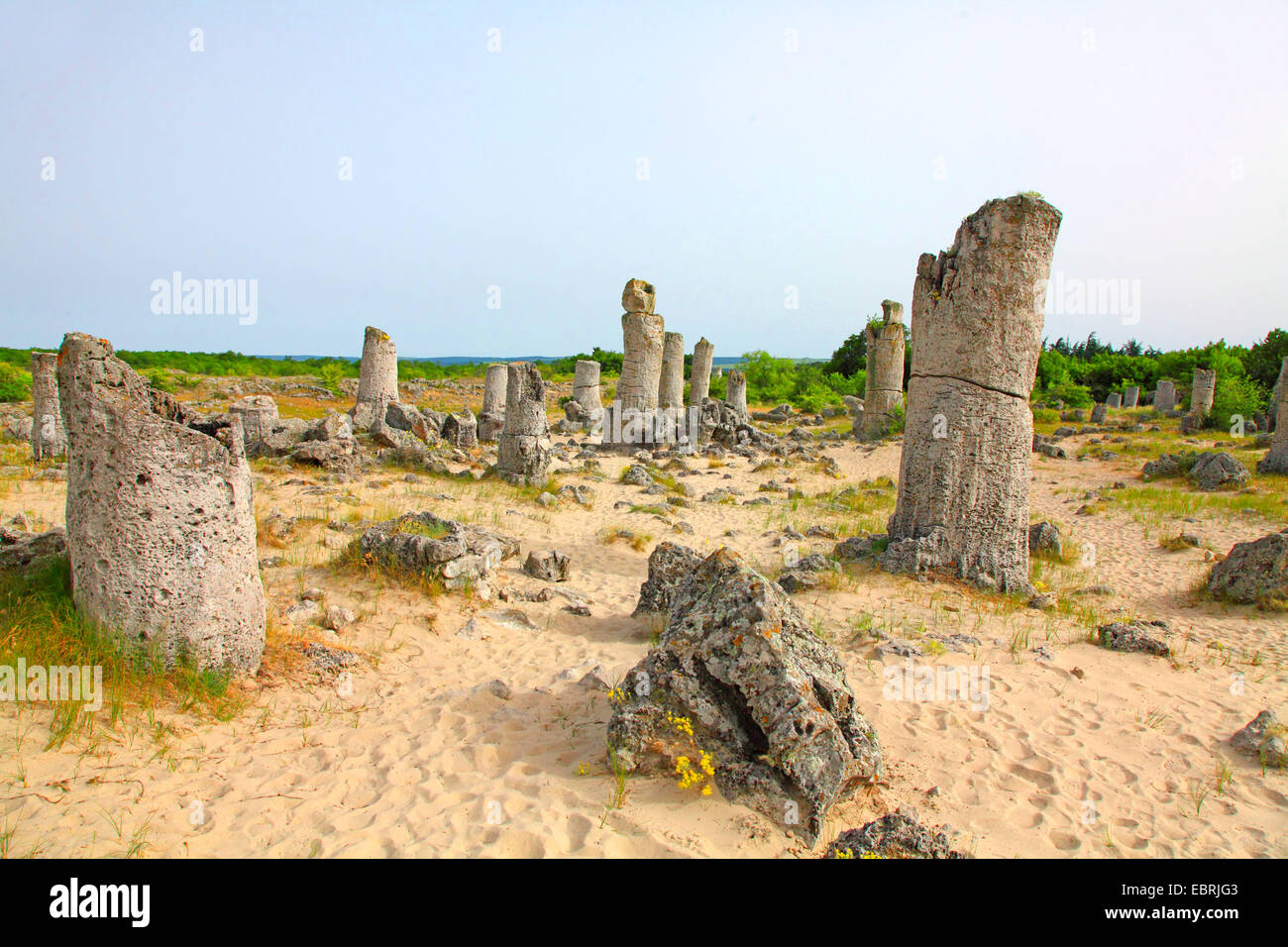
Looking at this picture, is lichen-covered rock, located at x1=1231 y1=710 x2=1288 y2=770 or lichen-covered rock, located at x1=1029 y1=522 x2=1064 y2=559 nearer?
lichen-covered rock, located at x1=1231 y1=710 x2=1288 y2=770

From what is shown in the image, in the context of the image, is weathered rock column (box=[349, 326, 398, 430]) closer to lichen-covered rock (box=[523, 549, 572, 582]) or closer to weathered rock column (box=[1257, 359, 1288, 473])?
lichen-covered rock (box=[523, 549, 572, 582])

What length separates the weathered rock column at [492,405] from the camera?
60.3 ft

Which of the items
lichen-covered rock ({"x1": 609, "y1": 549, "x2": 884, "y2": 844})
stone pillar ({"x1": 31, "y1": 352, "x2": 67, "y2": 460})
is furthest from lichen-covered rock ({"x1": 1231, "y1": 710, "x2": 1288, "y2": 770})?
stone pillar ({"x1": 31, "y1": 352, "x2": 67, "y2": 460})

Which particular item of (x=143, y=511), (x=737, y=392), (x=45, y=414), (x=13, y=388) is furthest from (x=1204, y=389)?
(x=13, y=388)

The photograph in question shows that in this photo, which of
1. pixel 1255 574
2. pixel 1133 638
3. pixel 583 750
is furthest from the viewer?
pixel 1255 574

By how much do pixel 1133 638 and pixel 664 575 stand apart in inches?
154

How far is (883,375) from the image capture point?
72.9 feet

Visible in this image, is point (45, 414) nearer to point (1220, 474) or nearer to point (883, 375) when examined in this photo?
point (883, 375)

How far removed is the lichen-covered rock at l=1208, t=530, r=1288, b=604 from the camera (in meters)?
6.73

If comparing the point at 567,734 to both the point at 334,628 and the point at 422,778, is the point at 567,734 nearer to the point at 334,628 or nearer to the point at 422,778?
the point at 422,778

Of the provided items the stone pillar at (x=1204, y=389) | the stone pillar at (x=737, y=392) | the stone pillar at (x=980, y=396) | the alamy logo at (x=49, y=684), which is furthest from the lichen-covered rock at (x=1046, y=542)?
the stone pillar at (x=1204, y=389)

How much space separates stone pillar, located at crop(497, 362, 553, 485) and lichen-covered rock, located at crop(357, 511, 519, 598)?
5.34 metres

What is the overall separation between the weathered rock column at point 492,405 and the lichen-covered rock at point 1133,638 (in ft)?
48.1

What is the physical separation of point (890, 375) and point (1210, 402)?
37.8 feet
